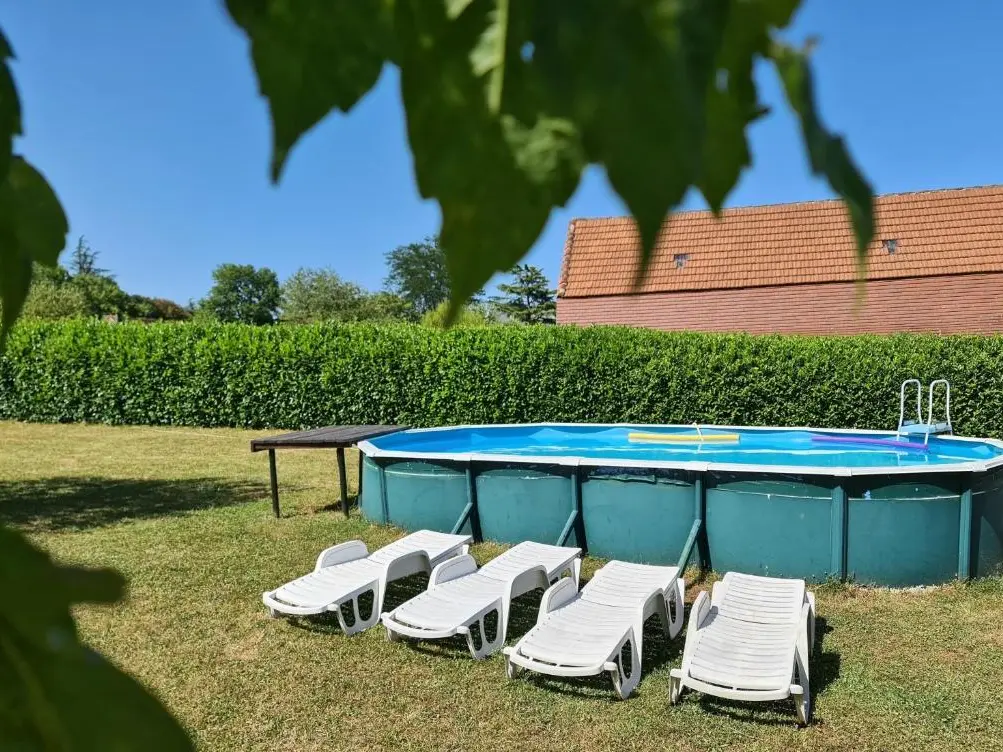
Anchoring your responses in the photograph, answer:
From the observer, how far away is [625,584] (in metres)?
6.58

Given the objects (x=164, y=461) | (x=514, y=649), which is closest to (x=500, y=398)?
(x=164, y=461)

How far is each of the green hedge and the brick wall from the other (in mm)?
5238

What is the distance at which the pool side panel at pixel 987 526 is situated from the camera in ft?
25.0

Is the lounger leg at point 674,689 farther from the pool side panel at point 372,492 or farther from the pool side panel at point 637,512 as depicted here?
the pool side panel at point 372,492

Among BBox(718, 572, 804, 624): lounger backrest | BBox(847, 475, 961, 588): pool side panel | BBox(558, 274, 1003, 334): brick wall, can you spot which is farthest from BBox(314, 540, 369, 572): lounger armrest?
BBox(558, 274, 1003, 334): brick wall

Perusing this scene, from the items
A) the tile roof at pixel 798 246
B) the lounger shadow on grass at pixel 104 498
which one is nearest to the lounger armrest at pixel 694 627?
the lounger shadow on grass at pixel 104 498

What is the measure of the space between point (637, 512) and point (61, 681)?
26.8 feet

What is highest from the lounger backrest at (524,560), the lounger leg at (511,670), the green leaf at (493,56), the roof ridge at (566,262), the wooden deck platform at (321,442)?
the roof ridge at (566,262)

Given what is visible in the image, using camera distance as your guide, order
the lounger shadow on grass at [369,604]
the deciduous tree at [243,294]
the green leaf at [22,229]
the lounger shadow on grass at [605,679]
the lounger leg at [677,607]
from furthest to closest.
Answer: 1. the deciduous tree at [243,294]
2. the lounger shadow on grass at [369,604]
3. the lounger leg at [677,607]
4. the lounger shadow on grass at [605,679]
5. the green leaf at [22,229]

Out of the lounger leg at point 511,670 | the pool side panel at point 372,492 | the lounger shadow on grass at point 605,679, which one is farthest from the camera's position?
the pool side panel at point 372,492

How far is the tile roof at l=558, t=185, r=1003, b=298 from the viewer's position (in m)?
22.9

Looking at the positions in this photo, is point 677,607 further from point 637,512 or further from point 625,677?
point 637,512

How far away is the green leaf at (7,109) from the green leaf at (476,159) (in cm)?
40

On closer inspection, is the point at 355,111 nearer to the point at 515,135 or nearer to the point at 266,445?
the point at 515,135
